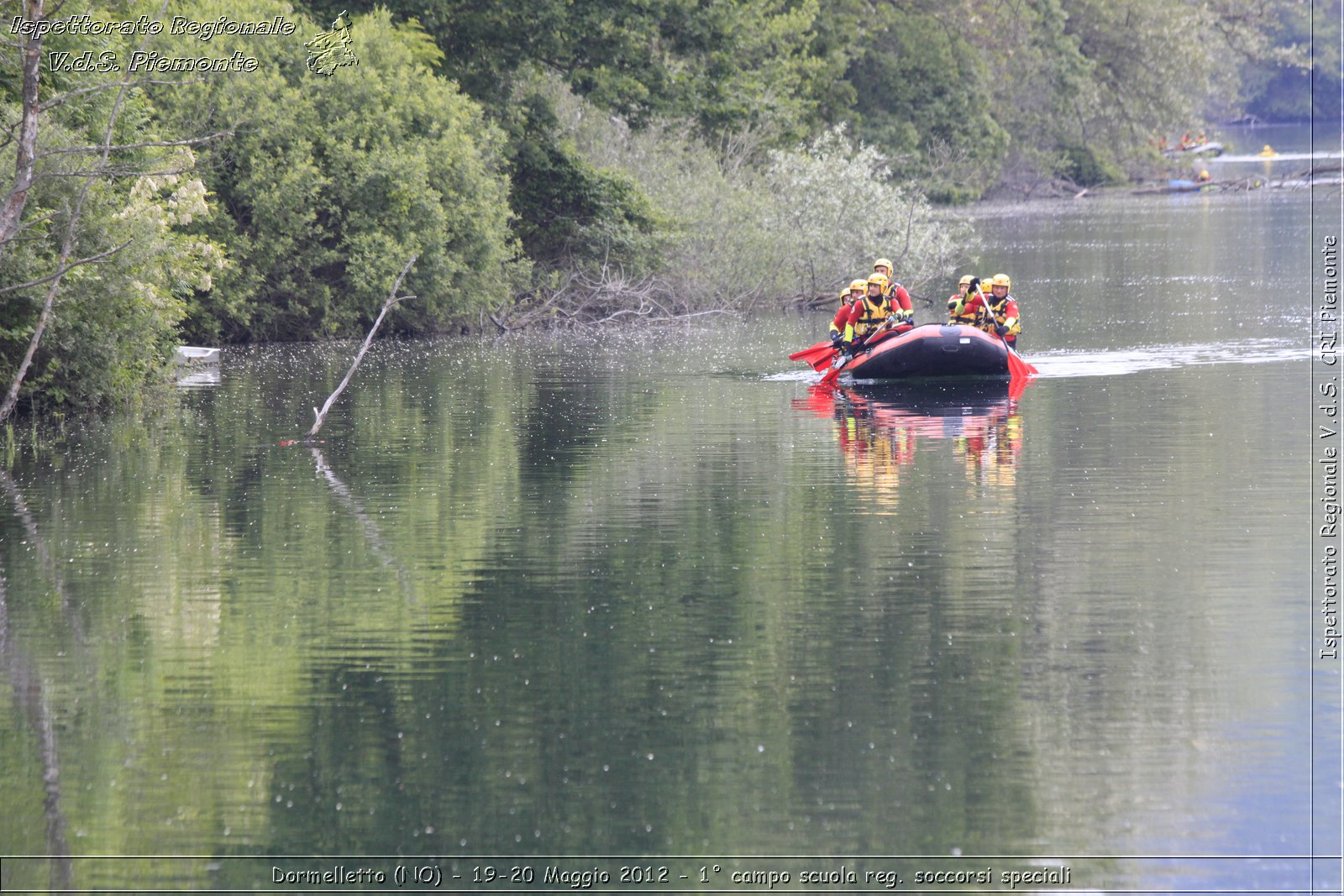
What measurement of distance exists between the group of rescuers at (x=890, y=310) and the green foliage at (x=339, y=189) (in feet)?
27.3

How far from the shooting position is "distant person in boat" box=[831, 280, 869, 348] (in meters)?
23.0

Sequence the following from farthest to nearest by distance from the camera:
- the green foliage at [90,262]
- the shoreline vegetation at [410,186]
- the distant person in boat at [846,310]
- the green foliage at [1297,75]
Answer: the green foliage at [1297,75], the distant person in boat at [846,310], the shoreline vegetation at [410,186], the green foliage at [90,262]

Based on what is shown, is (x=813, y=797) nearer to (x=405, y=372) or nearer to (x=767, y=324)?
(x=405, y=372)

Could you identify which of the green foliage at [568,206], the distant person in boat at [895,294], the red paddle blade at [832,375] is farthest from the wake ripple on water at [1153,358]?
the green foliage at [568,206]

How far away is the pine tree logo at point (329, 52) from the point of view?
28.5 m

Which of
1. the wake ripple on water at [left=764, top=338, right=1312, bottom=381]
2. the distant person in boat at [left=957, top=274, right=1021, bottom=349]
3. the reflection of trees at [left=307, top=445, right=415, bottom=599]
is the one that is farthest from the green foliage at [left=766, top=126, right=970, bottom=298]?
the reflection of trees at [left=307, top=445, right=415, bottom=599]

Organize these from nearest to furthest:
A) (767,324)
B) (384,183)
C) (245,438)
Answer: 1. (245,438)
2. (384,183)
3. (767,324)

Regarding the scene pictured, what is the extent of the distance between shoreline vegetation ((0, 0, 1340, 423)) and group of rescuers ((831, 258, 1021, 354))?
6106 millimetres

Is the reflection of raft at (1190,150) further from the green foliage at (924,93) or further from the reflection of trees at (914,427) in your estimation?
the reflection of trees at (914,427)

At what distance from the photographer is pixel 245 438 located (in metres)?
18.8

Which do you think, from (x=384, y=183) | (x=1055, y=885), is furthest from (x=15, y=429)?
(x=1055, y=885)

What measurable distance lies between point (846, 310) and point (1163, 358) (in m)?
4.58

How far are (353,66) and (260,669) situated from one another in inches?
815

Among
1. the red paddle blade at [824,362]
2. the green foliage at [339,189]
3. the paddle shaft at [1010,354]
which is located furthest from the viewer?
the green foliage at [339,189]
